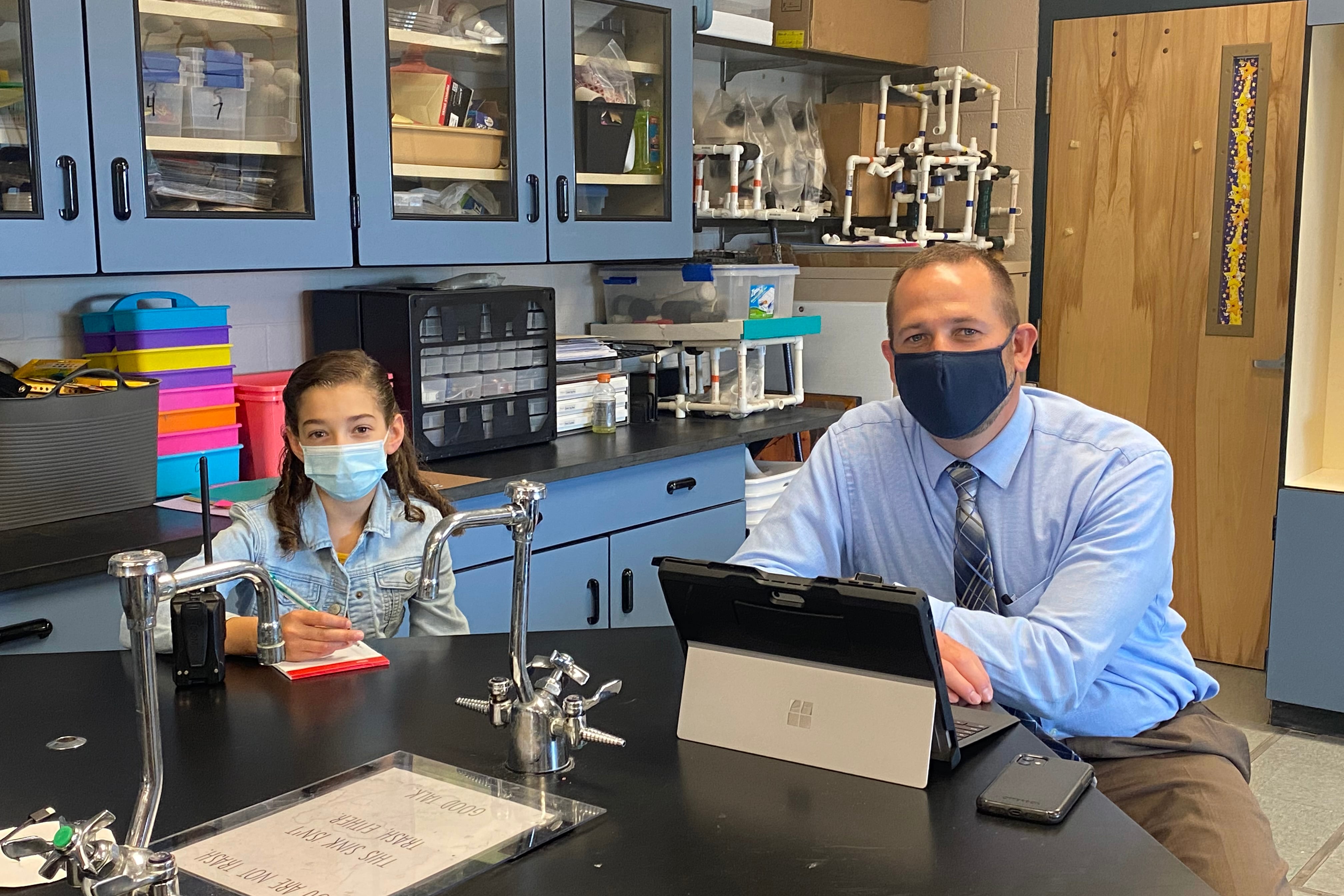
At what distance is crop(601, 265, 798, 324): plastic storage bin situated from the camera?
367 cm

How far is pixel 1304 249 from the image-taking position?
11.5 feet

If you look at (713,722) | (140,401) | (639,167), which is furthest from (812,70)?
(713,722)

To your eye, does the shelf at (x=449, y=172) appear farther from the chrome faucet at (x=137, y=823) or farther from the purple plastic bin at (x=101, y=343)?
the chrome faucet at (x=137, y=823)

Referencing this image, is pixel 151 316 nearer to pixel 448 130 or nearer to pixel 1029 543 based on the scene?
pixel 448 130

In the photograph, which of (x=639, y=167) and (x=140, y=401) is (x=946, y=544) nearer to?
(x=140, y=401)

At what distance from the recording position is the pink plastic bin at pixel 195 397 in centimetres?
262

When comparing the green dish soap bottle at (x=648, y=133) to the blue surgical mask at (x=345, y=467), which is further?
the green dish soap bottle at (x=648, y=133)

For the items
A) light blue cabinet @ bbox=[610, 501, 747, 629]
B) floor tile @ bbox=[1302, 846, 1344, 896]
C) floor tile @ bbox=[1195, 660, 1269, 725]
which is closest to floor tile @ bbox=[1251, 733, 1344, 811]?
floor tile @ bbox=[1195, 660, 1269, 725]

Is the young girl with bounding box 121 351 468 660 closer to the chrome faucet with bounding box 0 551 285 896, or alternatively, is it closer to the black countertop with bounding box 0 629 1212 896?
the black countertop with bounding box 0 629 1212 896

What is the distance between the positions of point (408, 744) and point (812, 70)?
3532mm

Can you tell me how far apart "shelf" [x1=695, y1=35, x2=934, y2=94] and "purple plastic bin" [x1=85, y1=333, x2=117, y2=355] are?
6.10 feet

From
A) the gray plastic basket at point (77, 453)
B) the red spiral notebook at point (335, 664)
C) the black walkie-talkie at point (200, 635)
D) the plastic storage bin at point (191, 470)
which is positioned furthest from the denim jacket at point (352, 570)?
the plastic storage bin at point (191, 470)

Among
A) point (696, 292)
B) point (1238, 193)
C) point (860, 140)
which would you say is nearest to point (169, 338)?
point (696, 292)

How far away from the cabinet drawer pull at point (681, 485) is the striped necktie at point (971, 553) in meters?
1.46
